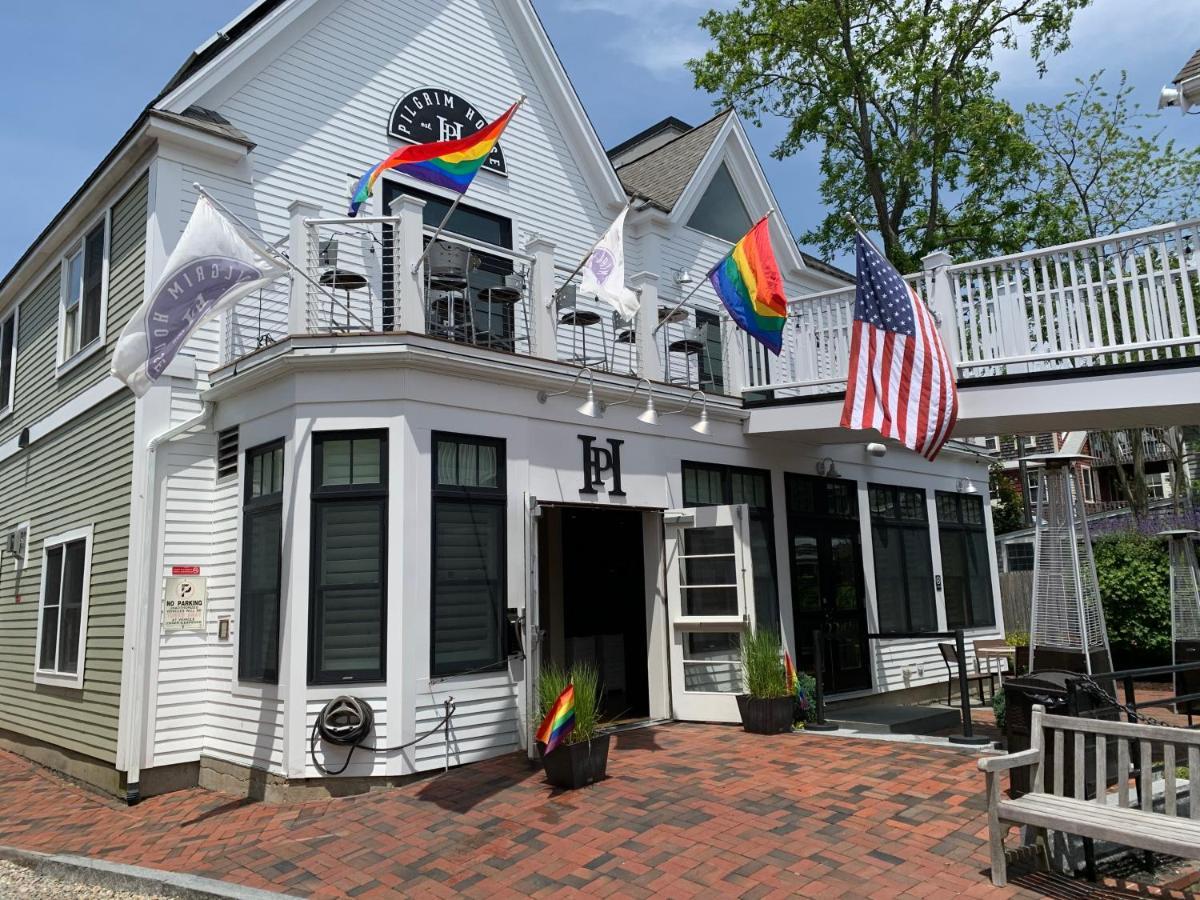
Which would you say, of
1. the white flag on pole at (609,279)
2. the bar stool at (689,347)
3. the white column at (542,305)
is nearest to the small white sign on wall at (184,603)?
the white column at (542,305)

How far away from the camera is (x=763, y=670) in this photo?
902 centimetres

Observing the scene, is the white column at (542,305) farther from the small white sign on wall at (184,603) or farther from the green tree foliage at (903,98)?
the green tree foliage at (903,98)

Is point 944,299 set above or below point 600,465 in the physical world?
above

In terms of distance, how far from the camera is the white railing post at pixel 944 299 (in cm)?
909

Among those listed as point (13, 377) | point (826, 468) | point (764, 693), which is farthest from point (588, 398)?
point (13, 377)

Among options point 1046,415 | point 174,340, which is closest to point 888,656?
point 1046,415

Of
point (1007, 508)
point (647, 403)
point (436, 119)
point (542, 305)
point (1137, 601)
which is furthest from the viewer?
point (1007, 508)

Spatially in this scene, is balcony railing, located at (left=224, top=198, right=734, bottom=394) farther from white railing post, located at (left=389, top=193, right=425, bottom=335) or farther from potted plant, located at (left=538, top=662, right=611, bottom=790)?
potted plant, located at (left=538, top=662, right=611, bottom=790)

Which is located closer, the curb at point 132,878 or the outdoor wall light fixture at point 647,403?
the curb at point 132,878

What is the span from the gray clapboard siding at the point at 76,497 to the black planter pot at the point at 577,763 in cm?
479

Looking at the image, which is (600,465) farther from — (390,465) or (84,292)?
(84,292)

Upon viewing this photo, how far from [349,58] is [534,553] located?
268 inches

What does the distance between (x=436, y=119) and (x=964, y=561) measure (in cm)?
1083

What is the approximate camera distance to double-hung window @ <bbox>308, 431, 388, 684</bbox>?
7617mm
